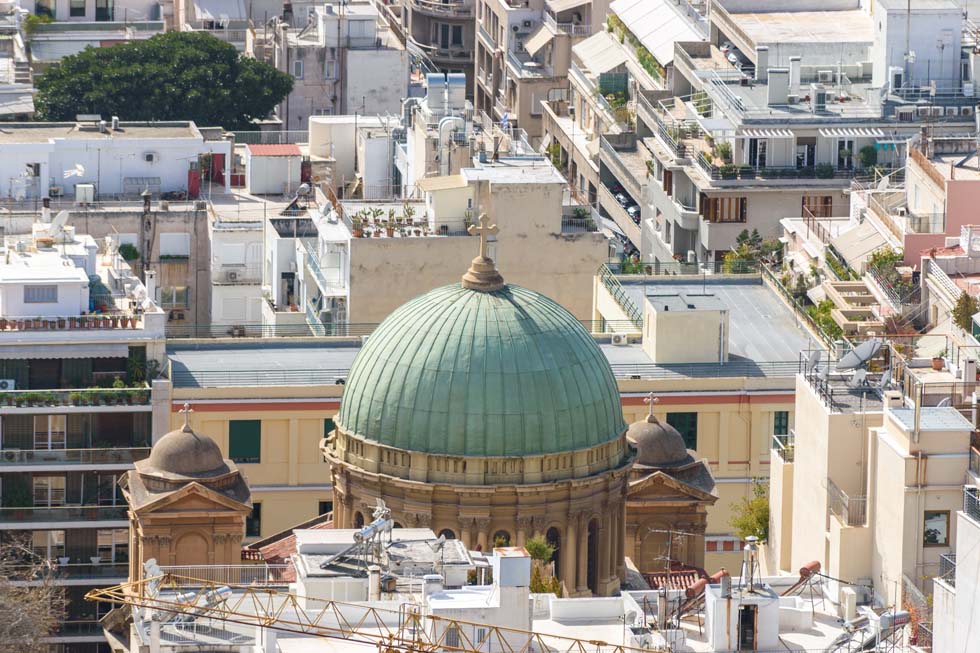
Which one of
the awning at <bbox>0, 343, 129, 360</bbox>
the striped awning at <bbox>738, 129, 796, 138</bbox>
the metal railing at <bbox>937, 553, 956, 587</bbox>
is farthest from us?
the striped awning at <bbox>738, 129, 796, 138</bbox>

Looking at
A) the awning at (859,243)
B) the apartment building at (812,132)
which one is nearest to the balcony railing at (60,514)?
the awning at (859,243)

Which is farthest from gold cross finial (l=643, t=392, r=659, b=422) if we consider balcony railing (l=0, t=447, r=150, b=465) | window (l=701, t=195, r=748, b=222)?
window (l=701, t=195, r=748, b=222)

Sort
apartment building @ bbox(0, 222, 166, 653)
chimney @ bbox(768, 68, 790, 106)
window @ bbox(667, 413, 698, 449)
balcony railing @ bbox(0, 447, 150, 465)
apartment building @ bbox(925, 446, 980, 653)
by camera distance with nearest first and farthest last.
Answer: apartment building @ bbox(925, 446, 980, 653) → apartment building @ bbox(0, 222, 166, 653) → balcony railing @ bbox(0, 447, 150, 465) → window @ bbox(667, 413, 698, 449) → chimney @ bbox(768, 68, 790, 106)

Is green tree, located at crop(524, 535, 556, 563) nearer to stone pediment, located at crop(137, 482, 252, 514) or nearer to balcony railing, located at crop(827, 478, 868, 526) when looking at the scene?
balcony railing, located at crop(827, 478, 868, 526)

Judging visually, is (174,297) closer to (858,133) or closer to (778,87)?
(778,87)

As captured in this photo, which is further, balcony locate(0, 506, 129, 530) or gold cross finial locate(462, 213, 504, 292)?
balcony locate(0, 506, 129, 530)

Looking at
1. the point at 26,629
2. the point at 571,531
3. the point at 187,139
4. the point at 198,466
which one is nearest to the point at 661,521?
the point at 571,531
